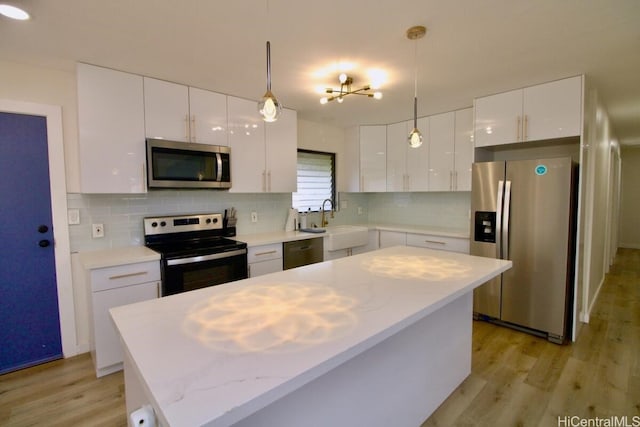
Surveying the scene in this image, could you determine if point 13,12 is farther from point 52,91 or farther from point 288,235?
point 288,235

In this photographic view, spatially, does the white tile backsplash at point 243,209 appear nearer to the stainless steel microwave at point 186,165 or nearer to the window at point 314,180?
the window at point 314,180

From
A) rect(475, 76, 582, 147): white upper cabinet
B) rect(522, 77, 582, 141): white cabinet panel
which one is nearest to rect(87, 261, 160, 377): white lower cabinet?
rect(475, 76, 582, 147): white upper cabinet

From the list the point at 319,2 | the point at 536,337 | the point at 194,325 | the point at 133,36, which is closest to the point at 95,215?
the point at 133,36

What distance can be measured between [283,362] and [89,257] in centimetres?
221

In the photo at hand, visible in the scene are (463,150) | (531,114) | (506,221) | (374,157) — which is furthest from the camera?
(374,157)

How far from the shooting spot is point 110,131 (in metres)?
2.39

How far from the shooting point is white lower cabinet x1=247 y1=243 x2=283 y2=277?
2.93 metres

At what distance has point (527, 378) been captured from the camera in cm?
224

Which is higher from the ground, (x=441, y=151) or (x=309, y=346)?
(x=441, y=151)

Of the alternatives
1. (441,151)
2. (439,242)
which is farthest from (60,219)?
(441,151)

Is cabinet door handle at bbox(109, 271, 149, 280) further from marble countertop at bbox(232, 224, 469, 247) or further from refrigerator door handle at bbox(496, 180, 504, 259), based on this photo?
refrigerator door handle at bbox(496, 180, 504, 259)

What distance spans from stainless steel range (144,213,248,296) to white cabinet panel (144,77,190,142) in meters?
0.76

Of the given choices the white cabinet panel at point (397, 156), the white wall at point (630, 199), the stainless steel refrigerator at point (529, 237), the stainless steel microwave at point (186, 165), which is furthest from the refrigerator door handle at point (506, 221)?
the white wall at point (630, 199)

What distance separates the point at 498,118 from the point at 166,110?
2.99 m
